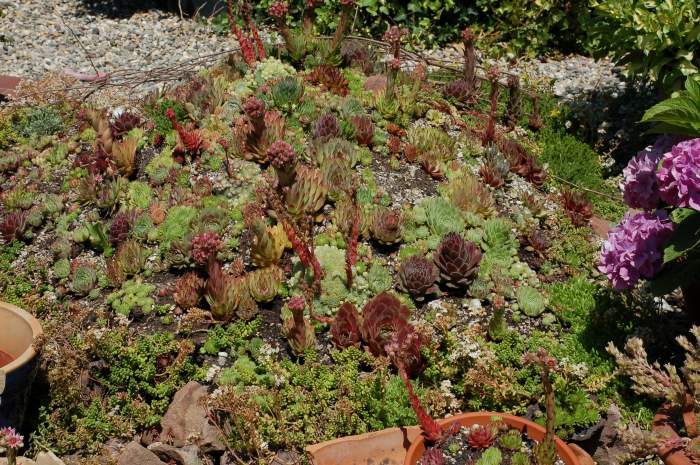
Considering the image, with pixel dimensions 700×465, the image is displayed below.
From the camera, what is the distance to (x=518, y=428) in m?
4.32

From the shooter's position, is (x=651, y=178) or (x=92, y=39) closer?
(x=651, y=178)

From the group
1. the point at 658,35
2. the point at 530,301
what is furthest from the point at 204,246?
the point at 658,35

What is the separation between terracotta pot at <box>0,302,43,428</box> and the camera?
14.4 ft

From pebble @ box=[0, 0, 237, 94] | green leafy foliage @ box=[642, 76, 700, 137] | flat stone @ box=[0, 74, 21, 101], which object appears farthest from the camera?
pebble @ box=[0, 0, 237, 94]

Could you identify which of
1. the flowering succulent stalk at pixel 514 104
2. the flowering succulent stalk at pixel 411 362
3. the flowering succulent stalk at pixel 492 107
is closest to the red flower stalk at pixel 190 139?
the flowering succulent stalk at pixel 492 107

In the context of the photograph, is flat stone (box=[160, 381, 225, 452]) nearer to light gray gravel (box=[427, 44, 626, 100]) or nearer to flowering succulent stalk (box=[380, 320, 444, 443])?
flowering succulent stalk (box=[380, 320, 444, 443])

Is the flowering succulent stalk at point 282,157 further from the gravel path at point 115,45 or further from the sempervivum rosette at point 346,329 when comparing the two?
the gravel path at point 115,45

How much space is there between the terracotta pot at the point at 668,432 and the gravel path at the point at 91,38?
781 centimetres

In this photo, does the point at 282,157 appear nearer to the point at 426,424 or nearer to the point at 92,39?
Answer: the point at 426,424

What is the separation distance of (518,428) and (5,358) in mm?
3212

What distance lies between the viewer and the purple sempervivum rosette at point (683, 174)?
3.89 m

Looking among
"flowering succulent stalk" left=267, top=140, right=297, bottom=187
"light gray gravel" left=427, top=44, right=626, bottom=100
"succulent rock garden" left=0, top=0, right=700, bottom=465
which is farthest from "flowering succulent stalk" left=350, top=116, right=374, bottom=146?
"light gray gravel" left=427, top=44, right=626, bottom=100

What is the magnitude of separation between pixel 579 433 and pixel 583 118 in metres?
4.37

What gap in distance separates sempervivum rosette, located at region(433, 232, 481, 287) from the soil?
2.89 metres
